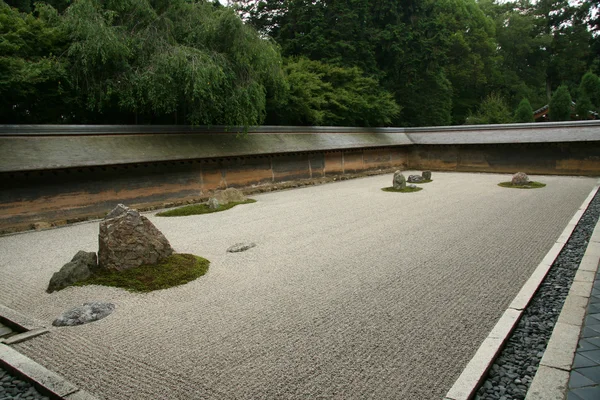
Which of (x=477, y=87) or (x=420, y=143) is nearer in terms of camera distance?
(x=420, y=143)

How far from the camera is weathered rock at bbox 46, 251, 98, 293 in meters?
4.78

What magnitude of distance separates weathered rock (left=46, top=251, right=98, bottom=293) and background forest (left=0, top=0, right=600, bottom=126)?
5.97 m

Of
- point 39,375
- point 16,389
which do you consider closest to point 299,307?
point 39,375

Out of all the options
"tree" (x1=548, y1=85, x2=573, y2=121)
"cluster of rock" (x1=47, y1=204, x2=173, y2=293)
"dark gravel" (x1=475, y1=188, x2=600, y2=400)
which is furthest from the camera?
"tree" (x1=548, y1=85, x2=573, y2=121)

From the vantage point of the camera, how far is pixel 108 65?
33.1ft

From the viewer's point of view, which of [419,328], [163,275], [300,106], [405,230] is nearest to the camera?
[419,328]

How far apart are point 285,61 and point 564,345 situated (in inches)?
702

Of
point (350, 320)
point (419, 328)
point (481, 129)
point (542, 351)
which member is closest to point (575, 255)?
point (542, 351)

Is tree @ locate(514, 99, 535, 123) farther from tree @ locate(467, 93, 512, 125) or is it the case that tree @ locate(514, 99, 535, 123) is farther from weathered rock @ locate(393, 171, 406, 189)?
weathered rock @ locate(393, 171, 406, 189)

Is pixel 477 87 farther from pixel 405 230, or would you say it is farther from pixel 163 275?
pixel 163 275

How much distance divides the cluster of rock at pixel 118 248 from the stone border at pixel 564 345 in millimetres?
4544

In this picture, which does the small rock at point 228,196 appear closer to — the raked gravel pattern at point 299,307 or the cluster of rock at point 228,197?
the cluster of rock at point 228,197

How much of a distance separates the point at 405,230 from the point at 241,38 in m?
7.62

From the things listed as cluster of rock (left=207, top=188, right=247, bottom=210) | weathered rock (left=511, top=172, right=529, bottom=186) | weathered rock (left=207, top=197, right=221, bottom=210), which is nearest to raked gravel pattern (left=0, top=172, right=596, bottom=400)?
weathered rock (left=207, top=197, right=221, bottom=210)
